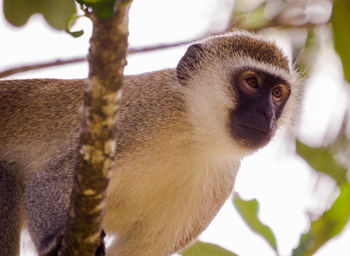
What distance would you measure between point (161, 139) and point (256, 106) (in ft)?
2.58

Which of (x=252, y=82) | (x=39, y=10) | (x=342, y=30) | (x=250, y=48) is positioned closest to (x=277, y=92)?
(x=252, y=82)

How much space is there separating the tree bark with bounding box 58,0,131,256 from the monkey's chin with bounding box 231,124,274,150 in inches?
64.4

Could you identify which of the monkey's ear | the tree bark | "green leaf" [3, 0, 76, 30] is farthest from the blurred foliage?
the tree bark

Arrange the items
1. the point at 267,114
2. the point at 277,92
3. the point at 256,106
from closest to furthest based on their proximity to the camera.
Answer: the point at 267,114
the point at 256,106
the point at 277,92

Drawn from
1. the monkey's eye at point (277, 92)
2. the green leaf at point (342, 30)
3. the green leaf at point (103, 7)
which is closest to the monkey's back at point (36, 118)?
the monkey's eye at point (277, 92)

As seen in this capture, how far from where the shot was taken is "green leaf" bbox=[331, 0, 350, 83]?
451 centimetres

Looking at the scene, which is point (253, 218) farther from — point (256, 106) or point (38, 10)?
point (38, 10)

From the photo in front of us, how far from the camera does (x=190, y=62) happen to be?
5.14 metres

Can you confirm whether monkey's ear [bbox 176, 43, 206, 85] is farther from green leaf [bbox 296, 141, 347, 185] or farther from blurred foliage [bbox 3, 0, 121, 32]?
green leaf [bbox 296, 141, 347, 185]

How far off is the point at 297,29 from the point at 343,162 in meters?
1.32

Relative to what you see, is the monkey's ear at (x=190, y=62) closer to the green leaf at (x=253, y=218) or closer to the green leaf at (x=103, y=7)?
the green leaf at (x=253, y=218)

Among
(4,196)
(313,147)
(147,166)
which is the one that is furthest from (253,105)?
(4,196)

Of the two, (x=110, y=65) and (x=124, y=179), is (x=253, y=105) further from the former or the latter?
(x=110, y=65)

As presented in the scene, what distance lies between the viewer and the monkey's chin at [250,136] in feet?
14.8
